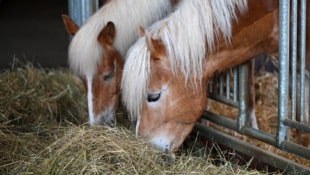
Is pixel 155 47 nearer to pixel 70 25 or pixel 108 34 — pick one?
pixel 108 34

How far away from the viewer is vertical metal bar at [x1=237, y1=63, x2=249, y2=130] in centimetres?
369

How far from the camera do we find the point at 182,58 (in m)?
3.26

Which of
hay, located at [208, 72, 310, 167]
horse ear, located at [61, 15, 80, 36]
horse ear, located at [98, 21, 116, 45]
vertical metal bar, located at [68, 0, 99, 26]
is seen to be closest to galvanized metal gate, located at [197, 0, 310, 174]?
hay, located at [208, 72, 310, 167]

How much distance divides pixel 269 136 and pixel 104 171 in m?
0.93

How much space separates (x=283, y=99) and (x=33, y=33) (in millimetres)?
6064

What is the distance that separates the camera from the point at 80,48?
3.87m

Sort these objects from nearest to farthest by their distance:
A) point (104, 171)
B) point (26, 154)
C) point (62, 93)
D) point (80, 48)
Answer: point (104, 171), point (26, 154), point (80, 48), point (62, 93)

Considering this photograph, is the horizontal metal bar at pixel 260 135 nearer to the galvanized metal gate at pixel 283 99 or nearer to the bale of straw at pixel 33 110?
the galvanized metal gate at pixel 283 99

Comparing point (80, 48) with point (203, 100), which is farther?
point (80, 48)

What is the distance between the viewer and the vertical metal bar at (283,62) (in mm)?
3219

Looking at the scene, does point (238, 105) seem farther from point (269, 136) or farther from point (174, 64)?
point (174, 64)

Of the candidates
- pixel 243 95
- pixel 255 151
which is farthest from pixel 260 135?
pixel 243 95

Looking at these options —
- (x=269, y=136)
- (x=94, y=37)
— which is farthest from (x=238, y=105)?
(x=94, y=37)

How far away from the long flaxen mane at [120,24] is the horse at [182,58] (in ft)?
1.69
